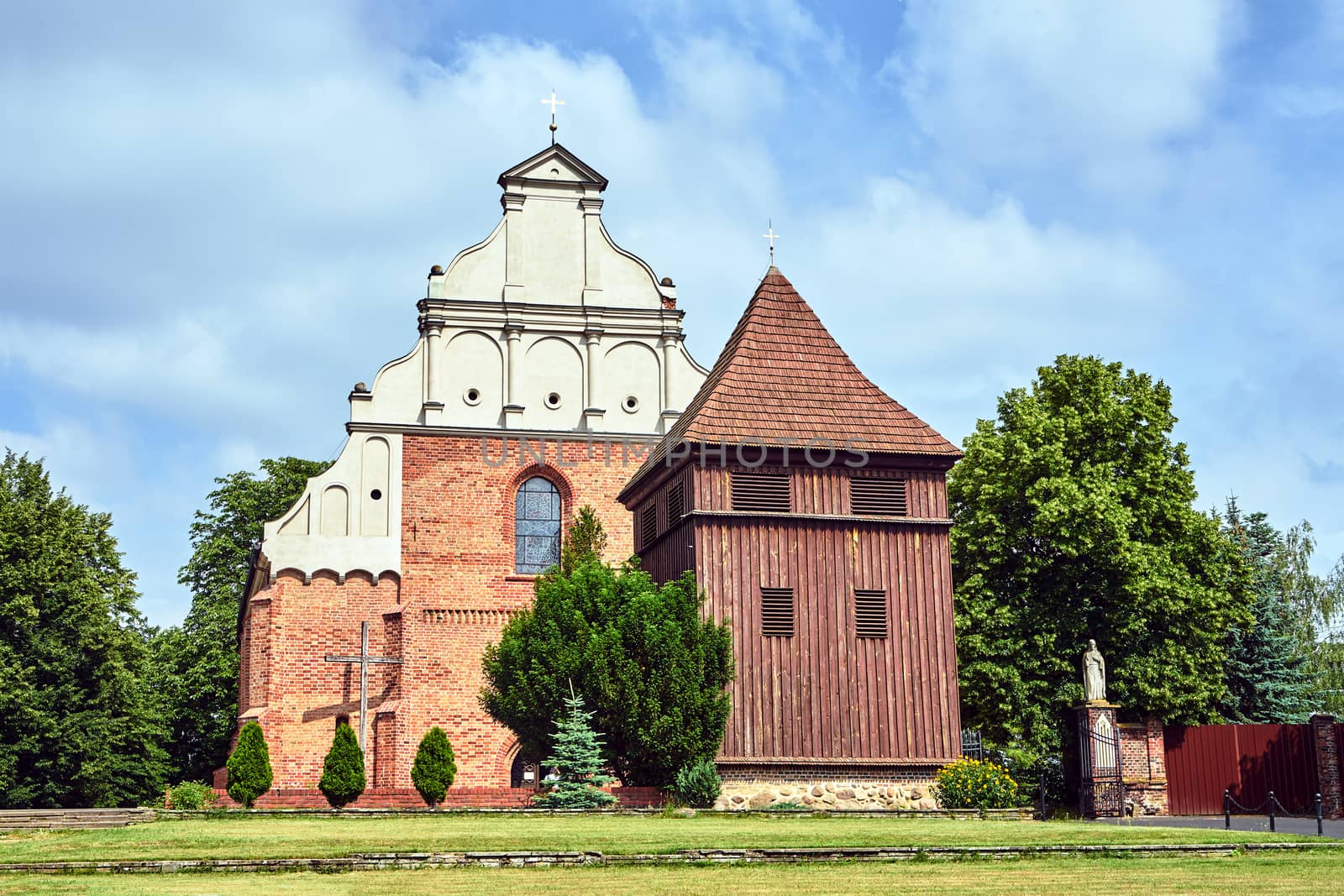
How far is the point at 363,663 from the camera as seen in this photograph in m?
29.6

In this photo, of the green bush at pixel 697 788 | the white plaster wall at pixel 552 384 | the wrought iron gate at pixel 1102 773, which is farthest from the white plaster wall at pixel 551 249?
the wrought iron gate at pixel 1102 773

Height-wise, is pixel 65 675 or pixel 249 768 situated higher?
pixel 65 675

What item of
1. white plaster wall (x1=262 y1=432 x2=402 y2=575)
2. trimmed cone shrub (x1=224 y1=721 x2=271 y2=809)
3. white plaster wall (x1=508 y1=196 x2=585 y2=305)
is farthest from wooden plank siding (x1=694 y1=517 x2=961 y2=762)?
white plaster wall (x1=508 y1=196 x2=585 y2=305)

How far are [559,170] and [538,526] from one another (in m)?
8.29

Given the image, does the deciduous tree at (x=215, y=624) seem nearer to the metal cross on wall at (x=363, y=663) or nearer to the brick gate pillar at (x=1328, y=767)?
the metal cross on wall at (x=363, y=663)

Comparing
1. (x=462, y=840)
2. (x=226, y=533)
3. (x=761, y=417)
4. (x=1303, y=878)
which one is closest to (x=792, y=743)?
(x=761, y=417)

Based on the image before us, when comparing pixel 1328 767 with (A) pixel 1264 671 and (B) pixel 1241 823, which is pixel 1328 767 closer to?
(B) pixel 1241 823

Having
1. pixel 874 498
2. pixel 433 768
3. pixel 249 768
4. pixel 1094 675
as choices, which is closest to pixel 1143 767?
pixel 1094 675

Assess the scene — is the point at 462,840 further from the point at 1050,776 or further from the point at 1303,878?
the point at 1050,776

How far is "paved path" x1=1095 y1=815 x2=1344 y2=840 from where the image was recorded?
73.7 ft

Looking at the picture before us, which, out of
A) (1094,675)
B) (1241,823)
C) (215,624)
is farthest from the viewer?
(215,624)

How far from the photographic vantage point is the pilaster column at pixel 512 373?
32.0m

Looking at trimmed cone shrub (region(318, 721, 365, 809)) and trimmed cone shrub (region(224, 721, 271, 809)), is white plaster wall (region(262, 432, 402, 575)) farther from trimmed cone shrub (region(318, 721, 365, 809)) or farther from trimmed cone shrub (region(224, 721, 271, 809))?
trimmed cone shrub (region(318, 721, 365, 809))

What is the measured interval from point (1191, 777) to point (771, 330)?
454 inches
